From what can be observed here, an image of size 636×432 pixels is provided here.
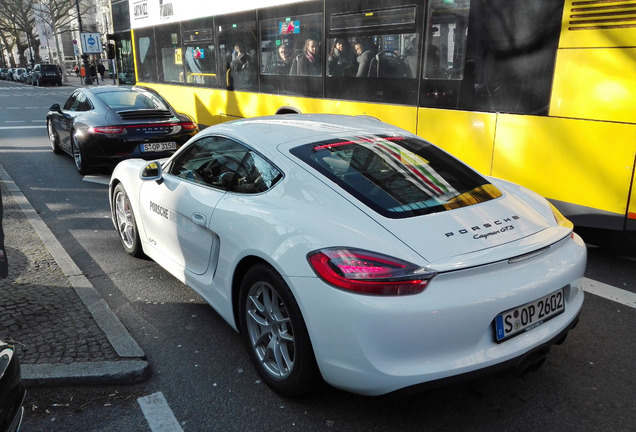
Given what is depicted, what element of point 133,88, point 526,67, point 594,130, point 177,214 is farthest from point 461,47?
point 133,88

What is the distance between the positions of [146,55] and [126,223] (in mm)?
10159

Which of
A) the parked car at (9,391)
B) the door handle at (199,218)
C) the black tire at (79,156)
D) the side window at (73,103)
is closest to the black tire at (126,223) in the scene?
the door handle at (199,218)

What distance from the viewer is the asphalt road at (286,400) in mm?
2639

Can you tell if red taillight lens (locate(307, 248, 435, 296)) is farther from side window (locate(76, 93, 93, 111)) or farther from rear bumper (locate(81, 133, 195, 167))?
side window (locate(76, 93, 93, 111))

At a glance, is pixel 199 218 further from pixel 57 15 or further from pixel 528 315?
pixel 57 15

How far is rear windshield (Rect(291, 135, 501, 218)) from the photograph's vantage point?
9.01 ft

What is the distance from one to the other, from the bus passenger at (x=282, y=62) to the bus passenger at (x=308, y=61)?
0.50 ft

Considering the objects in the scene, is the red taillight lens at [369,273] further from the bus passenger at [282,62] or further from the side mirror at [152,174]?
the bus passenger at [282,62]

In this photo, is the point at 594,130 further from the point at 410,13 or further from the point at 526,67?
the point at 410,13

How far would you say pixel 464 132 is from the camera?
20.0 ft

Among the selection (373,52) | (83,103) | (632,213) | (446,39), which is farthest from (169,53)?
(632,213)

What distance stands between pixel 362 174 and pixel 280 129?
82 cm

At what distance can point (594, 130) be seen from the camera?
4840 mm

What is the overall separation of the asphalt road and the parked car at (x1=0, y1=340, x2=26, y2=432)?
56cm
